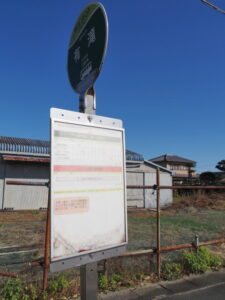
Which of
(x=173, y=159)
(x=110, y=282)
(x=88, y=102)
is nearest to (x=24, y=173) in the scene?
(x=110, y=282)

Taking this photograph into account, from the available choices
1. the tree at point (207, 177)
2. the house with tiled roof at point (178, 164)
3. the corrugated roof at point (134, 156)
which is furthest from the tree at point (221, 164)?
the house with tiled roof at point (178, 164)

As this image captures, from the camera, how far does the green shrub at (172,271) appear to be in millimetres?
3922

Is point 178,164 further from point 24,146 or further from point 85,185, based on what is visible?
point 85,185

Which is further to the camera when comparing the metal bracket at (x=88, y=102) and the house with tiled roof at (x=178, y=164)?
the house with tiled roof at (x=178, y=164)

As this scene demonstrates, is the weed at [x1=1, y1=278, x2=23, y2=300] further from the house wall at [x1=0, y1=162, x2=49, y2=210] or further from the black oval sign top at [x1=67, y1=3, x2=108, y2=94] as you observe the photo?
the house wall at [x1=0, y1=162, x2=49, y2=210]

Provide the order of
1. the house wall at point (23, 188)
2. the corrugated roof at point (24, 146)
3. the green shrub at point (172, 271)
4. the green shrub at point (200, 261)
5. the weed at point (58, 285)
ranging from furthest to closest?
the corrugated roof at point (24, 146)
the house wall at point (23, 188)
the green shrub at point (200, 261)
the green shrub at point (172, 271)
the weed at point (58, 285)

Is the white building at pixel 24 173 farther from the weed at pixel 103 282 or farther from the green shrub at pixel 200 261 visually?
the weed at pixel 103 282

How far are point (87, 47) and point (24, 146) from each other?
14483mm

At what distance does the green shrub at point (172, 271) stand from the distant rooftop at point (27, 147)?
12716 mm

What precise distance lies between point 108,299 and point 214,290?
1.51m

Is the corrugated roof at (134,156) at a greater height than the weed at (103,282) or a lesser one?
greater

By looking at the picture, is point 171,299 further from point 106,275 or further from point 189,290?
point 106,275

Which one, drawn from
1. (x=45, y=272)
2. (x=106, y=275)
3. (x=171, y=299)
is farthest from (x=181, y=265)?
(x=45, y=272)

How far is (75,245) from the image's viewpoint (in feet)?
5.77
